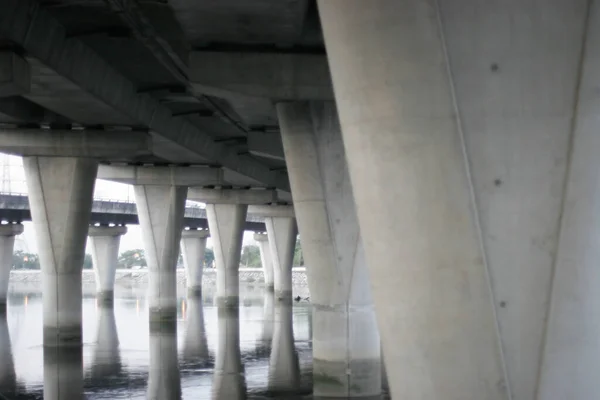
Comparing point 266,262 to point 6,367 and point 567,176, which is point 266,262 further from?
point 567,176

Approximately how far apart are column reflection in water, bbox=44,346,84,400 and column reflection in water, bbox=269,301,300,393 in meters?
5.15

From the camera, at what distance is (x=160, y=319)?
50625mm

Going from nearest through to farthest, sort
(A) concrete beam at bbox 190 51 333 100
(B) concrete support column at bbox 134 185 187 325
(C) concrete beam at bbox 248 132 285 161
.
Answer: (A) concrete beam at bbox 190 51 333 100
(C) concrete beam at bbox 248 132 285 161
(B) concrete support column at bbox 134 185 187 325

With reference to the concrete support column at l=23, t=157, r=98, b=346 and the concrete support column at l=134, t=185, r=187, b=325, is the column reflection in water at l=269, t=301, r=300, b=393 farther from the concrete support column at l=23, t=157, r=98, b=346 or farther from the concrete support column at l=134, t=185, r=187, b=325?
the concrete support column at l=23, t=157, r=98, b=346

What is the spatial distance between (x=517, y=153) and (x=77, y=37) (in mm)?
18576

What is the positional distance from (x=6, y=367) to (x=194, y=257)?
51006 mm

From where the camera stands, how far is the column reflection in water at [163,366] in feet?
82.3

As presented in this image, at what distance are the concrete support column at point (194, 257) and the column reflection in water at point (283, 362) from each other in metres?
26.0

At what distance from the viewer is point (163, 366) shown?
102 ft

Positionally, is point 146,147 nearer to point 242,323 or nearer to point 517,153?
point 242,323

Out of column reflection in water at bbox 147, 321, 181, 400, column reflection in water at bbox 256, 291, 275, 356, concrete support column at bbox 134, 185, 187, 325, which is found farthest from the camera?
concrete support column at bbox 134, 185, 187, 325

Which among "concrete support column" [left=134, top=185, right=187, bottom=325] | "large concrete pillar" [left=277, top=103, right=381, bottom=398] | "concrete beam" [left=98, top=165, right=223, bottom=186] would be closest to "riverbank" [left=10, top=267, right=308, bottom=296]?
"concrete support column" [left=134, top=185, right=187, bottom=325]

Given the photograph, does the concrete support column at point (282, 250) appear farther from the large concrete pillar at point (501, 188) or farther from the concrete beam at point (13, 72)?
the large concrete pillar at point (501, 188)

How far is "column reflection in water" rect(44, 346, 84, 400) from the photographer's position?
25406mm
